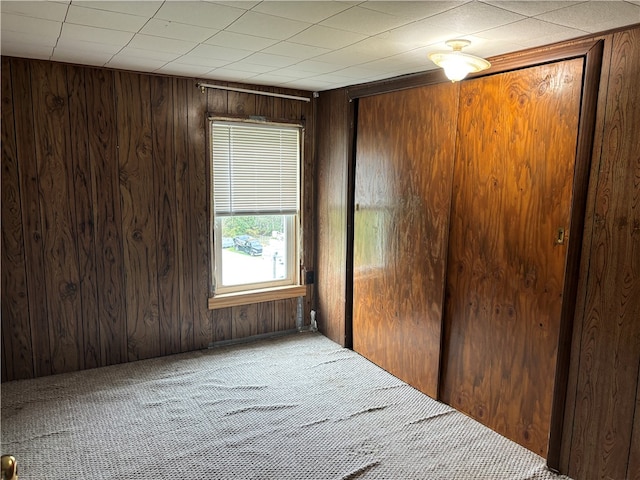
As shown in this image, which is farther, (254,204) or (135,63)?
(254,204)

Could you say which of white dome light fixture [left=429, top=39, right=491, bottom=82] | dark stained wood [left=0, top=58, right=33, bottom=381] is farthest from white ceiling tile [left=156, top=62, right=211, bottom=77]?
white dome light fixture [left=429, top=39, right=491, bottom=82]

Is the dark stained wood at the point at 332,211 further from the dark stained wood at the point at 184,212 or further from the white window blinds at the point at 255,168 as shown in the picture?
the dark stained wood at the point at 184,212

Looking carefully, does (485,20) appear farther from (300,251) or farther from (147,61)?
(300,251)

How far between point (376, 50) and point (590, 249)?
1484 millimetres

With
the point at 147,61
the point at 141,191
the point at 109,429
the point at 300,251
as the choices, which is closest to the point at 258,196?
the point at 300,251

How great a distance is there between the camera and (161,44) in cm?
255

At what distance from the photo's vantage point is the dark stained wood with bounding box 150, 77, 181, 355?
138 inches

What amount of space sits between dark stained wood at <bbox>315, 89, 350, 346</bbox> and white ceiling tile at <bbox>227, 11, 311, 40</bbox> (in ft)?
5.07

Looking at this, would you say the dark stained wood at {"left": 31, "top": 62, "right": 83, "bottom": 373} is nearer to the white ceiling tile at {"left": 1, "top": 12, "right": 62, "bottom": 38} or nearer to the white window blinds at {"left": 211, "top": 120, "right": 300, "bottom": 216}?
the white ceiling tile at {"left": 1, "top": 12, "right": 62, "bottom": 38}

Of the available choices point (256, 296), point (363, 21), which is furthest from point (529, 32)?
point (256, 296)

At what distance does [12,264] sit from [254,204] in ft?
5.87

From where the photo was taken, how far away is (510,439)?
2.69 m

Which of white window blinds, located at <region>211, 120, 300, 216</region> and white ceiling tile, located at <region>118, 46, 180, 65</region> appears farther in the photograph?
white window blinds, located at <region>211, 120, 300, 216</region>

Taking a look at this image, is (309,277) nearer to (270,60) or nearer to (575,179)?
(270,60)
